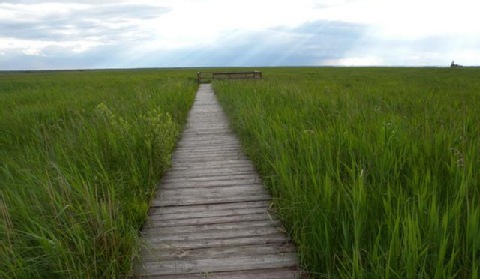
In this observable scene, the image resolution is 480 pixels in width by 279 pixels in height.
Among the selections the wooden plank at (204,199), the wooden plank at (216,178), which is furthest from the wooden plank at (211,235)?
the wooden plank at (216,178)

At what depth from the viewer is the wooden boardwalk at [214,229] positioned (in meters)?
2.38

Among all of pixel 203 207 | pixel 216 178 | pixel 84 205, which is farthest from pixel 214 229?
pixel 216 178

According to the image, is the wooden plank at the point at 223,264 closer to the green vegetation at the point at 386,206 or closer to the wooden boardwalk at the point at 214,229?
the wooden boardwalk at the point at 214,229

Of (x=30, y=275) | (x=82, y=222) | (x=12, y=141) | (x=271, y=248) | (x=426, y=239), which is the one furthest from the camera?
(x=12, y=141)

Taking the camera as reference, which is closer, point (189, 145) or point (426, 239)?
point (426, 239)

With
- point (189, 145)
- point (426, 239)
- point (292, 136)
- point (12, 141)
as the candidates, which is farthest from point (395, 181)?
point (12, 141)

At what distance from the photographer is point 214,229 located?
2.93 m

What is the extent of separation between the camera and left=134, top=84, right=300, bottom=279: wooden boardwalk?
7.82ft

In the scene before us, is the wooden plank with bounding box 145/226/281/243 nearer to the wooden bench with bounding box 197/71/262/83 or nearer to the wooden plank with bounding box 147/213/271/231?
the wooden plank with bounding box 147/213/271/231

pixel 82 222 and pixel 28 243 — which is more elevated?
pixel 82 222

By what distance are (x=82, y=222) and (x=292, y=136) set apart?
8.25 feet

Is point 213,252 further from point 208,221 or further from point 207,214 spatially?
point 207,214

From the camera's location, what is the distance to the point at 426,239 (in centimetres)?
182

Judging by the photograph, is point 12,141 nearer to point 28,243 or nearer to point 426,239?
point 28,243
